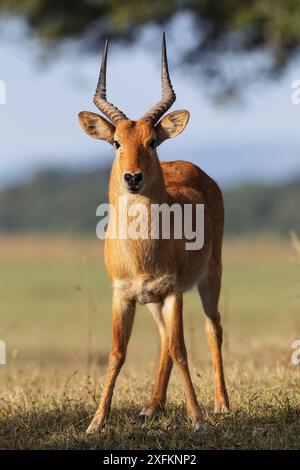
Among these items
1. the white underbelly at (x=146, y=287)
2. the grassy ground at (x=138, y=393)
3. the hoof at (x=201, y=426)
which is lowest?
the grassy ground at (x=138, y=393)

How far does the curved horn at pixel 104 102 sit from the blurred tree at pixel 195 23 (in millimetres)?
13027

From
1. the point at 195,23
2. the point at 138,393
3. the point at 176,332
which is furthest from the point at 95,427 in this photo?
the point at 195,23

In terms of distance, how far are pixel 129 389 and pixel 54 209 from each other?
84.8 metres

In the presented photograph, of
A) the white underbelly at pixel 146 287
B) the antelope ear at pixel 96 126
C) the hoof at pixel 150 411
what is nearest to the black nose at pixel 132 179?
the antelope ear at pixel 96 126

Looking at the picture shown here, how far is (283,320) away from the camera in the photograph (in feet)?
71.1

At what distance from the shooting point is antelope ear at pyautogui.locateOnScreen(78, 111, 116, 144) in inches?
279

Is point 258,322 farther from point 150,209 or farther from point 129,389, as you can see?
point 150,209

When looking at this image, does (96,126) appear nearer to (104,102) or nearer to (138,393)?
(104,102)

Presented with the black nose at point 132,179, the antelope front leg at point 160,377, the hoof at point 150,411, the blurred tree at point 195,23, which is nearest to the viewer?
the black nose at point 132,179

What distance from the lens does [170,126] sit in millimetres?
7172

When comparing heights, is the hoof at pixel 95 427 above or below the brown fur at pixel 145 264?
below

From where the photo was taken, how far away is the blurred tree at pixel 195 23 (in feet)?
66.8

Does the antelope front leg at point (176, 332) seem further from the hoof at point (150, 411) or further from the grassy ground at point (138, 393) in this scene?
the hoof at point (150, 411)
